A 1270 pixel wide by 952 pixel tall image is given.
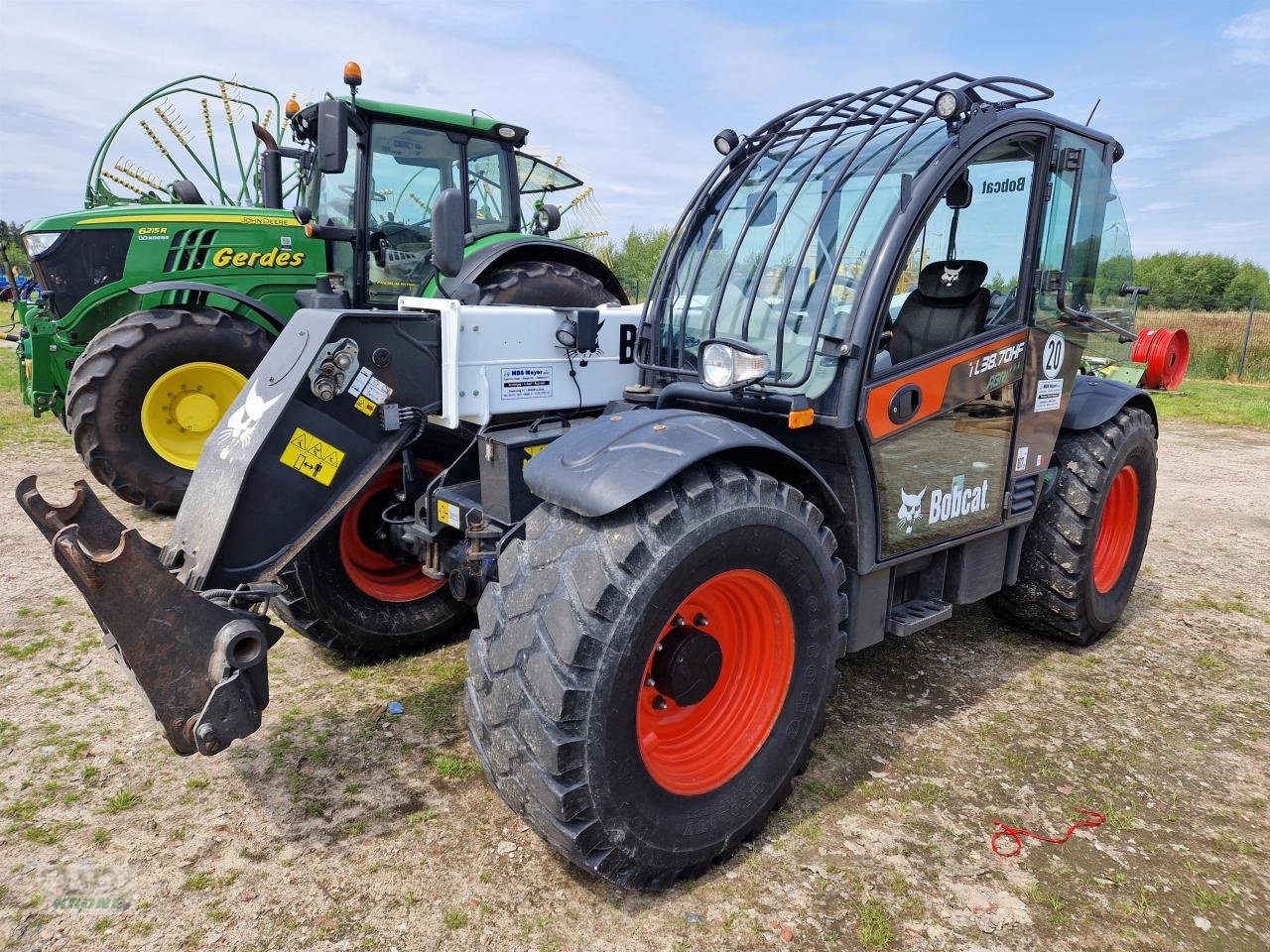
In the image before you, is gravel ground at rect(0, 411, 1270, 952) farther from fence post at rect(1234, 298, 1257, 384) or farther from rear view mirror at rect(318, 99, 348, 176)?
fence post at rect(1234, 298, 1257, 384)

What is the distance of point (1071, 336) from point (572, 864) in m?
2.85

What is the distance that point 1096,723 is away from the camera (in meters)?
3.38

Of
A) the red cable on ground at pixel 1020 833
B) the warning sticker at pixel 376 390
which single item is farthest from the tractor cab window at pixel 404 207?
the red cable on ground at pixel 1020 833

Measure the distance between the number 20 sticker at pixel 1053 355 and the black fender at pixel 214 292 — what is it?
5144 millimetres

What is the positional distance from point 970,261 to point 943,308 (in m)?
0.21

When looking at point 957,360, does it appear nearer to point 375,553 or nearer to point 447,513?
point 447,513

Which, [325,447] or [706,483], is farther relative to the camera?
[325,447]

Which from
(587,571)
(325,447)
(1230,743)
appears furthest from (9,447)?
(1230,743)

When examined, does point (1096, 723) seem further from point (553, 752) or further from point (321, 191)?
point (321, 191)

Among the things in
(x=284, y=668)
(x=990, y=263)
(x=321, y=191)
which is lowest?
(x=284, y=668)

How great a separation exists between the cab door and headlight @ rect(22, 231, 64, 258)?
6202 mm

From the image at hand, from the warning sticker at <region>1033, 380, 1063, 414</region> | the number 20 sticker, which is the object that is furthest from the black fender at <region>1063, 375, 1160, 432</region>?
the number 20 sticker

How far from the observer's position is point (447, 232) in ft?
10.1

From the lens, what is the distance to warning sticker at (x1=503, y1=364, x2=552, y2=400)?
3303 mm
